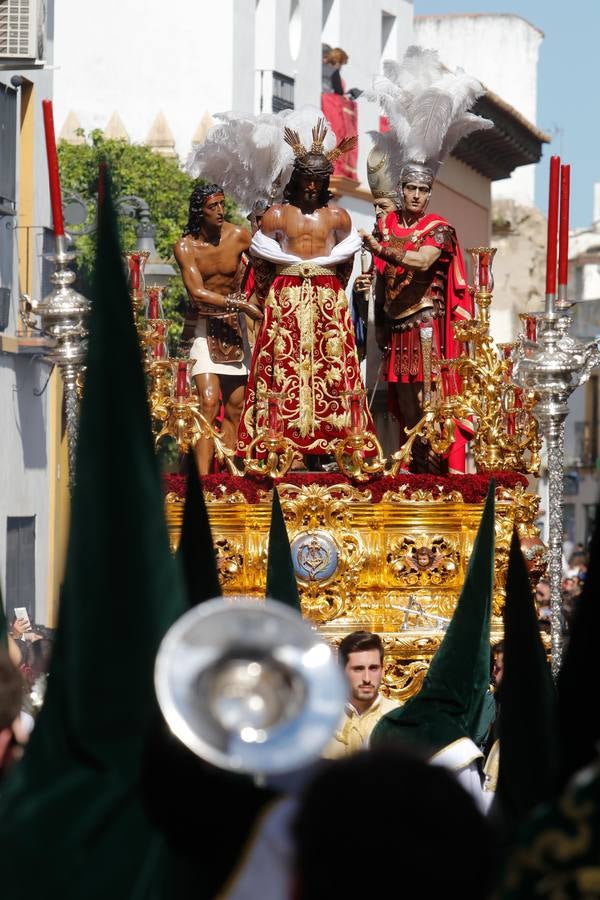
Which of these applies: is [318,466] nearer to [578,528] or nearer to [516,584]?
[516,584]

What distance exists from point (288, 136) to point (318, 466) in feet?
5.20

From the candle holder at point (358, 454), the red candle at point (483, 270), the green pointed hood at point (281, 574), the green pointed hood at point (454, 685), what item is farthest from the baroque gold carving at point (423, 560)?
the green pointed hood at point (454, 685)

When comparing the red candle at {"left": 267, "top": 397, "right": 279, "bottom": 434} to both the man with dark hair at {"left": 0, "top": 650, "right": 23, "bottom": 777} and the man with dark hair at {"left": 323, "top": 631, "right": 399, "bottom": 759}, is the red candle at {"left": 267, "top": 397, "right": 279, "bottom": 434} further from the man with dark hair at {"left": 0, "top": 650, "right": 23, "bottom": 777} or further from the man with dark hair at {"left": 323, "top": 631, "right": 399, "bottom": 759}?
the man with dark hair at {"left": 0, "top": 650, "right": 23, "bottom": 777}

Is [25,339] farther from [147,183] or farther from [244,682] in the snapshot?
[244,682]

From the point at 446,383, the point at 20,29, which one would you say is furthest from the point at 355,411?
the point at 20,29

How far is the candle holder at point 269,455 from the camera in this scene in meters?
9.62

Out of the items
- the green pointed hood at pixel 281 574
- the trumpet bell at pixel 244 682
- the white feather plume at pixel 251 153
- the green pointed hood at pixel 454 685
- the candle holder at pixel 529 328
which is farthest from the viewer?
the white feather plume at pixel 251 153

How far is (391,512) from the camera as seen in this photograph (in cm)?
961

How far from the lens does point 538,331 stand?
356 inches

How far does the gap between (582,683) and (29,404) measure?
15.4 metres

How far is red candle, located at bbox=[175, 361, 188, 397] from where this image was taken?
9.91 metres

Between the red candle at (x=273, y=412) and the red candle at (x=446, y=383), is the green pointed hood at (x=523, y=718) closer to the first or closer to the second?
the red candle at (x=273, y=412)

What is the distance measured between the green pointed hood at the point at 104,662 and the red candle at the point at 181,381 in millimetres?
5714

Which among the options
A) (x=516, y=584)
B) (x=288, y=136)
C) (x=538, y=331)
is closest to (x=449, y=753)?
(x=516, y=584)
